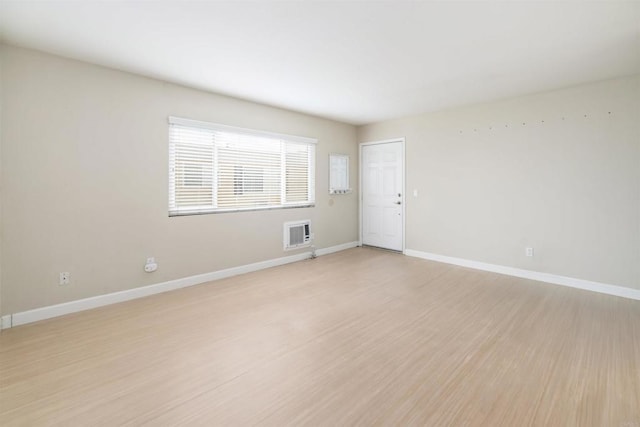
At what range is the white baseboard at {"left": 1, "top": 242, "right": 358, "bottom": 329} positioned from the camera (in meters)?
2.78

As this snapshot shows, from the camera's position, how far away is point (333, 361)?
7.17ft

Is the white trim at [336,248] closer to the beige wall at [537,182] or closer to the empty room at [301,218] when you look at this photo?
the empty room at [301,218]

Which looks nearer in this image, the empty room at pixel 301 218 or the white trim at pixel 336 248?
the empty room at pixel 301 218

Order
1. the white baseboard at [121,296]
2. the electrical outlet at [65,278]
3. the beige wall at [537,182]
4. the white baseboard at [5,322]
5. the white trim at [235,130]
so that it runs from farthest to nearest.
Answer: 1. the white trim at [235,130]
2. the beige wall at [537,182]
3. the electrical outlet at [65,278]
4. the white baseboard at [121,296]
5. the white baseboard at [5,322]

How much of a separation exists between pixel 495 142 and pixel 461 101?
2.66 feet

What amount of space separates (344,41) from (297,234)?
127 inches

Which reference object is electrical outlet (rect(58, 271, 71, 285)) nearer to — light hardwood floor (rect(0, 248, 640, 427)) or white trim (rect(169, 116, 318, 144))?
light hardwood floor (rect(0, 248, 640, 427))

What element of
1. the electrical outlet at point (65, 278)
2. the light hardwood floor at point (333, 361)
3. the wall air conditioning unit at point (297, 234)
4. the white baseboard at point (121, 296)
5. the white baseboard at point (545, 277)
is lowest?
the light hardwood floor at point (333, 361)

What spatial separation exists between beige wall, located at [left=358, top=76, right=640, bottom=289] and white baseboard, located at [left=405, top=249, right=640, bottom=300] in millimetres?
62

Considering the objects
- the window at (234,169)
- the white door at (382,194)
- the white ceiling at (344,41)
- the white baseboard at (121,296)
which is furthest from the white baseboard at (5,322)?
the white door at (382,194)

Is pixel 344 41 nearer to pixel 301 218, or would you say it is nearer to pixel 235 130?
pixel 235 130

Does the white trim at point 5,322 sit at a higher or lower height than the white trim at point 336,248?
lower

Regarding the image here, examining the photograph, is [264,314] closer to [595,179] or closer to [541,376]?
[541,376]

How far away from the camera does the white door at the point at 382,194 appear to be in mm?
5680
